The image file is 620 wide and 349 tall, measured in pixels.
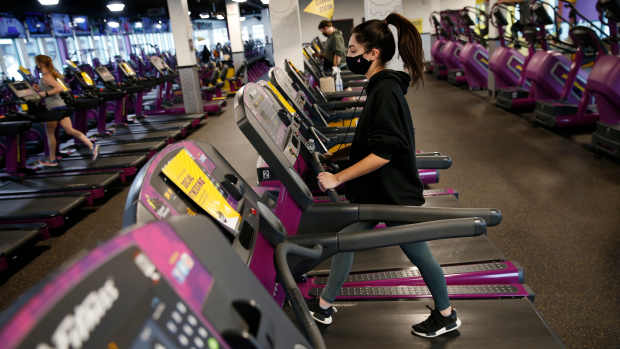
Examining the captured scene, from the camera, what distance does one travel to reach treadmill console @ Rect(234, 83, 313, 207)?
1.72 m

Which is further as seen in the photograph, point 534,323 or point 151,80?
point 151,80

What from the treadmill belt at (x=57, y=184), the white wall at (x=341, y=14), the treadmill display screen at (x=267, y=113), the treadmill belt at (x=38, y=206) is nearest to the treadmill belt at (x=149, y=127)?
the treadmill belt at (x=57, y=184)

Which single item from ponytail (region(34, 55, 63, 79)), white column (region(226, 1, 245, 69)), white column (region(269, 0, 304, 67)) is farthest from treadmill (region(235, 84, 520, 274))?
white column (region(226, 1, 245, 69))

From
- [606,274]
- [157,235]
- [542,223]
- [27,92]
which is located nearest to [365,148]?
[157,235]

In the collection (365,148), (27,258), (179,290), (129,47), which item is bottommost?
(27,258)

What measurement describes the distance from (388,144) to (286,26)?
6255mm

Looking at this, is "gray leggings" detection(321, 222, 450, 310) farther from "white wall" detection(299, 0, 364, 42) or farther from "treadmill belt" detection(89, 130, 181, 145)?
"white wall" detection(299, 0, 364, 42)

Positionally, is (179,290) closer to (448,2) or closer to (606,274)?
(606,274)

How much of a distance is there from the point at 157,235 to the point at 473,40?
11037 mm

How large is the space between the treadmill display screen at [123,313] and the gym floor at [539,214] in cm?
88

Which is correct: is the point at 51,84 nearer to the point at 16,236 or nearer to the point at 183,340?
the point at 16,236

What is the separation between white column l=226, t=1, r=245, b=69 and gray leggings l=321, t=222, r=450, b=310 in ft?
43.8

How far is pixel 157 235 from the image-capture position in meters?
0.57

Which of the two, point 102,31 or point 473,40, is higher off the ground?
point 102,31
